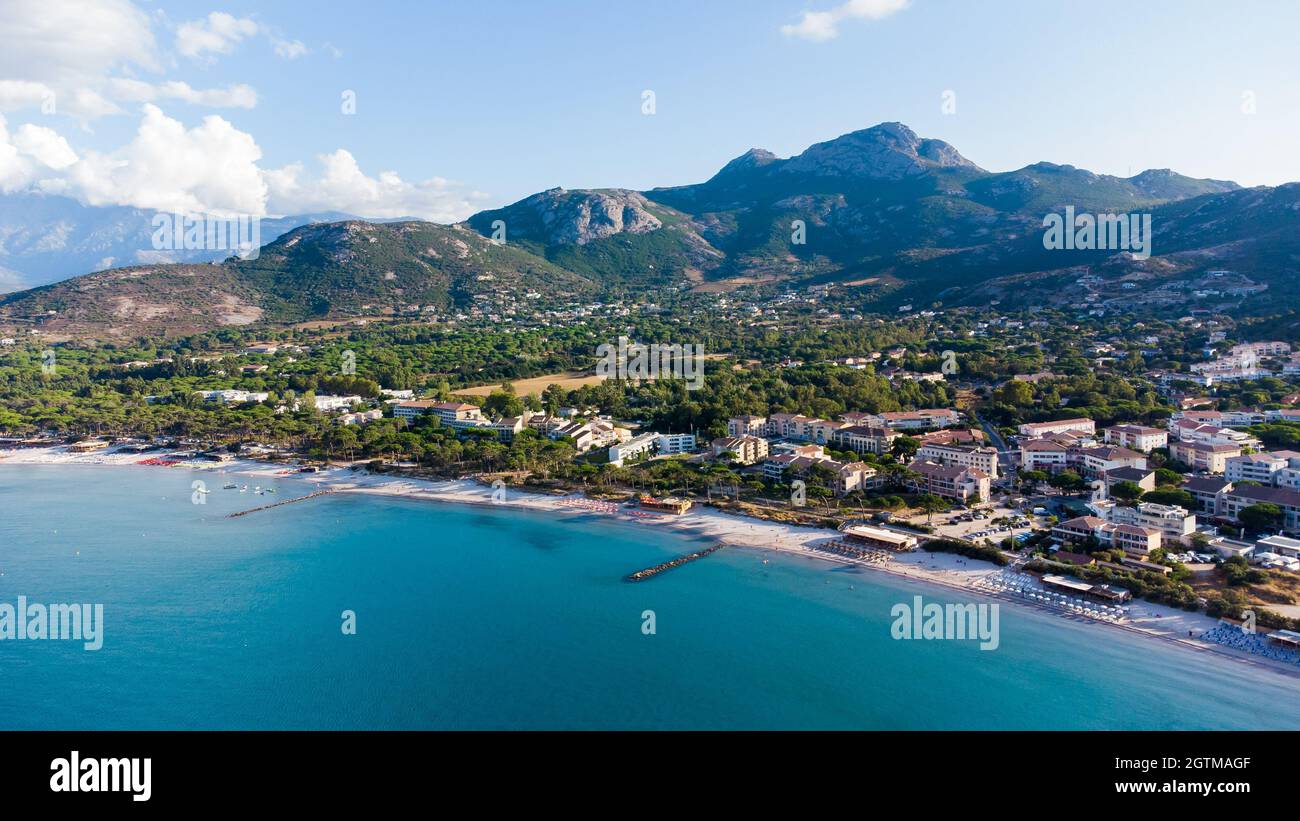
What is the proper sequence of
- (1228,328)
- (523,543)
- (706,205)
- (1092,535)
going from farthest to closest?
(706,205) → (1228,328) → (523,543) → (1092,535)

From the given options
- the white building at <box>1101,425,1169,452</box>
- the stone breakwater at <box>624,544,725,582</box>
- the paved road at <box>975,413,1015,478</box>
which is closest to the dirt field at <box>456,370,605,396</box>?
the paved road at <box>975,413,1015,478</box>

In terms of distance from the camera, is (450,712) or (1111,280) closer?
(450,712)

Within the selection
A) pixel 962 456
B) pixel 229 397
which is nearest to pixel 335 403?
pixel 229 397

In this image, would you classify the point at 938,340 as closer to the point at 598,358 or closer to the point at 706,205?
the point at 598,358

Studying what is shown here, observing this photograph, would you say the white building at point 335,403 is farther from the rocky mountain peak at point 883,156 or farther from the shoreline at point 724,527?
the rocky mountain peak at point 883,156

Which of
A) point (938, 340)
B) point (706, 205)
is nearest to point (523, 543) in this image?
point (938, 340)

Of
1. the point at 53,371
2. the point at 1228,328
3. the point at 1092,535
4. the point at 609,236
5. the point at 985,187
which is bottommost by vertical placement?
the point at 1092,535
